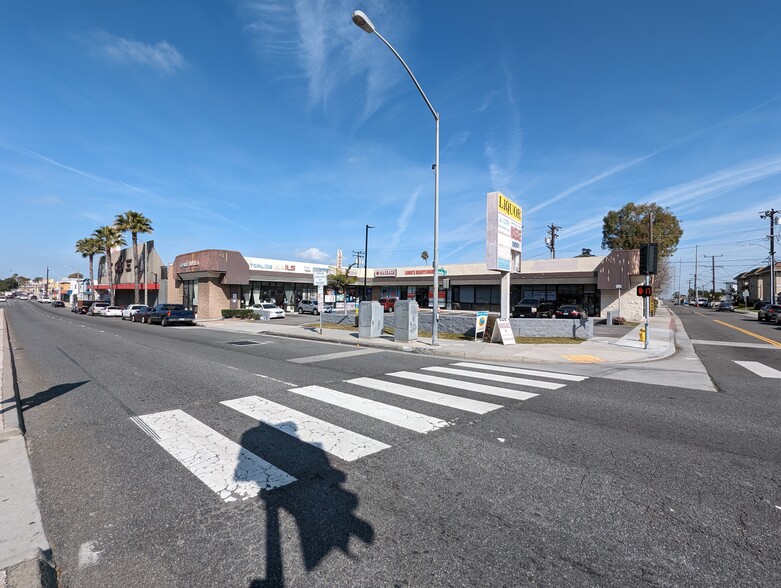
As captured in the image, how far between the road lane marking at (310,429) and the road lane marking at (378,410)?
73 centimetres

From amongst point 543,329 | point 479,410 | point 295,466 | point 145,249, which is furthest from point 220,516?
point 145,249

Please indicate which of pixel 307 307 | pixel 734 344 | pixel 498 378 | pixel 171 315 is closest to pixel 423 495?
pixel 498 378

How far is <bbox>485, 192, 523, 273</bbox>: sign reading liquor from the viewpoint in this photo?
52.6ft

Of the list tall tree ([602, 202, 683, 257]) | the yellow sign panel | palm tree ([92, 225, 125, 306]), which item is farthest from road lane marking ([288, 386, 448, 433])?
palm tree ([92, 225, 125, 306])

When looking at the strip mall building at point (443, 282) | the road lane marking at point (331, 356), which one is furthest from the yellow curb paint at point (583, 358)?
the strip mall building at point (443, 282)

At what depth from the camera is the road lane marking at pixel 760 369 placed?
32.4 ft

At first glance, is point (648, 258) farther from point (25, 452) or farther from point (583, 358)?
point (25, 452)

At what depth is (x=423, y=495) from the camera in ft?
11.8

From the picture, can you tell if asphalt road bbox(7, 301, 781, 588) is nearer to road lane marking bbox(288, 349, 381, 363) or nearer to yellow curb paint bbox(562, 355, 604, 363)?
road lane marking bbox(288, 349, 381, 363)

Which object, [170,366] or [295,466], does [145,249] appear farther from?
[295,466]

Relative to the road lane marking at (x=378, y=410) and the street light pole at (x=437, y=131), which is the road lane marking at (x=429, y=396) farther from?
the street light pole at (x=437, y=131)

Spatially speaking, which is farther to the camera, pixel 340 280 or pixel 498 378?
pixel 340 280

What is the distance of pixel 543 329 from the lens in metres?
17.9

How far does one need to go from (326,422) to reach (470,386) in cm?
358
